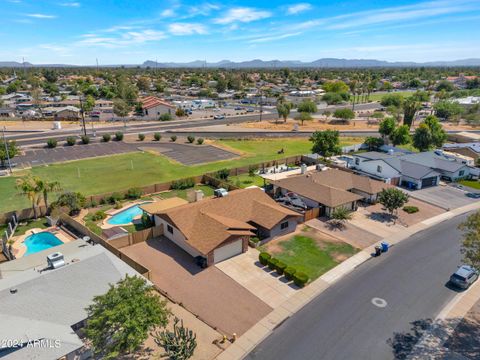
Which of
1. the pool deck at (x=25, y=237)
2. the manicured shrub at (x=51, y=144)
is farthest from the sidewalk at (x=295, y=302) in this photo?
the manicured shrub at (x=51, y=144)

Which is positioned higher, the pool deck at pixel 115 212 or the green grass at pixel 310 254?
the pool deck at pixel 115 212

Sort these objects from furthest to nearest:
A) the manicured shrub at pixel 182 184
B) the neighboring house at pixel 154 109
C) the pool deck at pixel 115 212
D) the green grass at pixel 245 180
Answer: the neighboring house at pixel 154 109
the green grass at pixel 245 180
the manicured shrub at pixel 182 184
the pool deck at pixel 115 212

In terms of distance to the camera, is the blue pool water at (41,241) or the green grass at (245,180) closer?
the blue pool water at (41,241)

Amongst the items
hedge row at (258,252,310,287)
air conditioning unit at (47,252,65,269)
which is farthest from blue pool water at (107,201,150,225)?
hedge row at (258,252,310,287)

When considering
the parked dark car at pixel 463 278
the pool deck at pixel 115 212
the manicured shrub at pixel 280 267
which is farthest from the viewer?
the pool deck at pixel 115 212

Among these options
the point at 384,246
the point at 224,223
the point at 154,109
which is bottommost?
the point at 384,246

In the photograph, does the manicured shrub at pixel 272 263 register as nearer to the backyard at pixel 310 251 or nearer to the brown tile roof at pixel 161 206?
the backyard at pixel 310 251

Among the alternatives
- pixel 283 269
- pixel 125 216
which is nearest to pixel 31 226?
pixel 125 216

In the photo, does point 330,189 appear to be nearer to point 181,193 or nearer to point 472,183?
point 181,193
